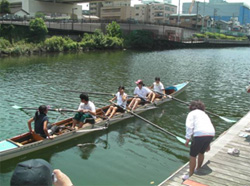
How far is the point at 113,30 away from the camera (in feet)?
253

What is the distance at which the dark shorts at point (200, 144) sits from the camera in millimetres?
7598

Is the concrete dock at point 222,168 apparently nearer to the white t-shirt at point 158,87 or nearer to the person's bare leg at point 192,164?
the person's bare leg at point 192,164

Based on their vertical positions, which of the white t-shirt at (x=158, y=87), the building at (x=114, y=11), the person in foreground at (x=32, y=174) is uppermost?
the building at (x=114, y=11)

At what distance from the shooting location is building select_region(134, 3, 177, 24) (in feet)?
447

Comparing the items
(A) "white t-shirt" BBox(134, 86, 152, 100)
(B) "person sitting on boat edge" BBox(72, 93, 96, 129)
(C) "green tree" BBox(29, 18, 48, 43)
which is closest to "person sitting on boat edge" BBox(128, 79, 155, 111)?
(A) "white t-shirt" BBox(134, 86, 152, 100)

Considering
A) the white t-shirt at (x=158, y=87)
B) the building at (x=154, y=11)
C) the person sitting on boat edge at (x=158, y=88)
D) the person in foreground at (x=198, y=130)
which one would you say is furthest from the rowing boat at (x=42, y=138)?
the building at (x=154, y=11)

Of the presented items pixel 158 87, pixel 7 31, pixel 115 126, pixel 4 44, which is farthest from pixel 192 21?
pixel 115 126

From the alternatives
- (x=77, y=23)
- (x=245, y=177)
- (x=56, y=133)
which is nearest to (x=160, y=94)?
(x=56, y=133)

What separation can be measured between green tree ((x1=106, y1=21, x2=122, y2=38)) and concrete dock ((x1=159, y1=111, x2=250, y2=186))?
68.7 meters

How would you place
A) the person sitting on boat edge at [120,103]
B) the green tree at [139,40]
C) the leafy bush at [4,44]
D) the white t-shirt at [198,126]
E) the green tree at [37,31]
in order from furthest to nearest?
the green tree at [139,40], the green tree at [37,31], the leafy bush at [4,44], the person sitting on boat edge at [120,103], the white t-shirt at [198,126]

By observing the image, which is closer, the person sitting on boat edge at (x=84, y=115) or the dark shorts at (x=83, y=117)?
the person sitting on boat edge at (x=84, y=115)

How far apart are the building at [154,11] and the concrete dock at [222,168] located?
130240mm

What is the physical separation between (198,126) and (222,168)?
1963 millimetres

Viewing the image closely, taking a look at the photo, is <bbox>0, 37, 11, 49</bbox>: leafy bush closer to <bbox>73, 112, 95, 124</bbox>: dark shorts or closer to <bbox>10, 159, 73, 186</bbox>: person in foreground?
<bbox>73, 112, 95, 124</bbox>: dark shorts
